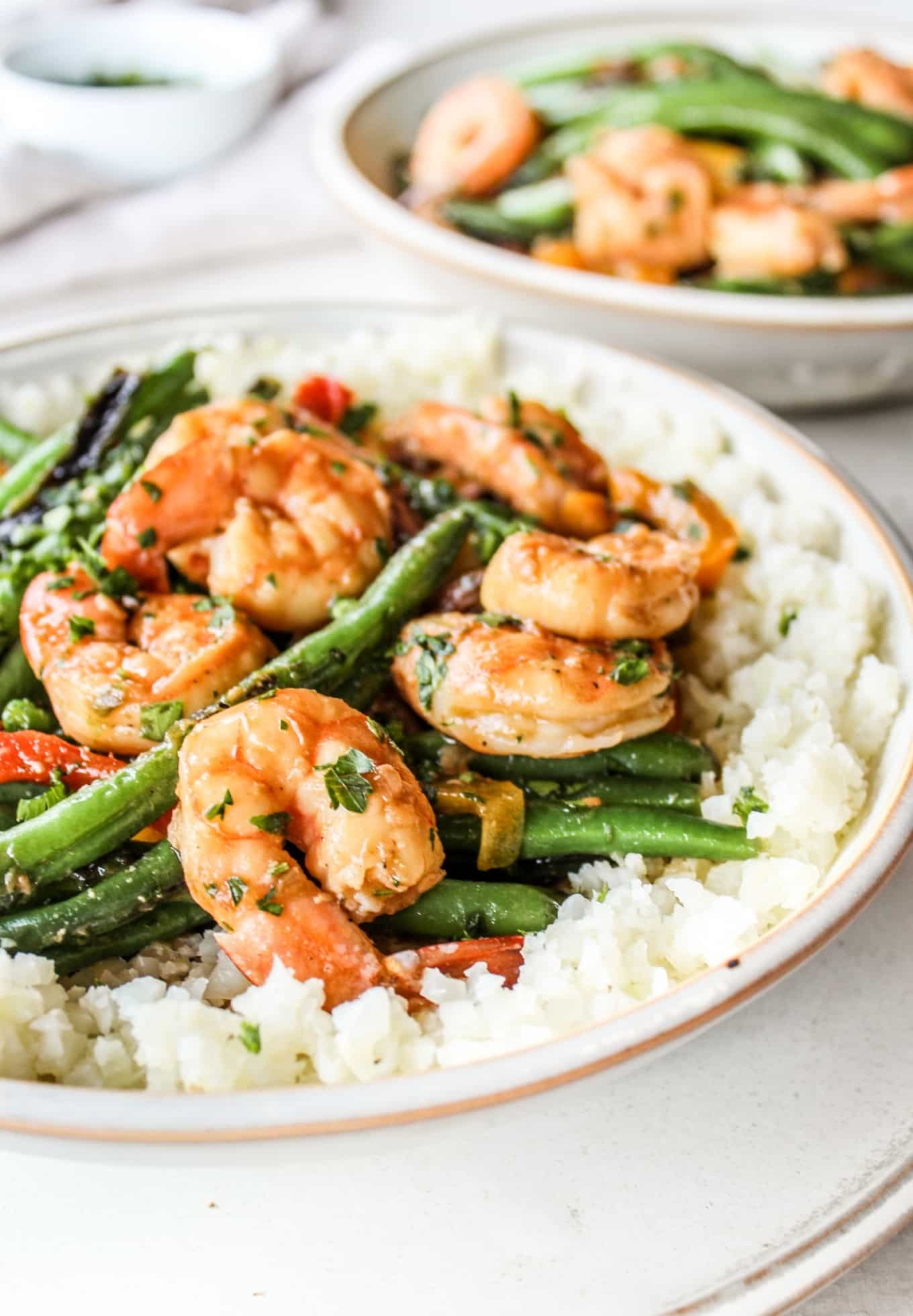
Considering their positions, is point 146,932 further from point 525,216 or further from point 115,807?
point 525,216

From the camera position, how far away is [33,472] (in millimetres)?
3262

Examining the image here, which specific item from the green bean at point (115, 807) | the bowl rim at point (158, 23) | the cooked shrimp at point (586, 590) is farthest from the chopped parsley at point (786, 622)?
the bowl rim at point (158, 23)

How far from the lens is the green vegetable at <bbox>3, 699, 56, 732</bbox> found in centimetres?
262

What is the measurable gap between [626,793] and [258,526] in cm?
93

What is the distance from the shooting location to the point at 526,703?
8.00ft

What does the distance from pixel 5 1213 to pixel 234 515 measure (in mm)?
1417

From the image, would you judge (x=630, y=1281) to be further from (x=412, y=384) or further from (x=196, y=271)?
(x=196, y=271)

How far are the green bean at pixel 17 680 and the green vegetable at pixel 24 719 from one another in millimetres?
91

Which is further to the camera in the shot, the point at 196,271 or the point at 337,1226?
the point at 196,271

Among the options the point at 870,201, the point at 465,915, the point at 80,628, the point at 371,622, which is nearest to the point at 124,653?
the point at 80,628

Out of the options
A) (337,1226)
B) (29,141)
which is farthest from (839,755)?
(29,141)

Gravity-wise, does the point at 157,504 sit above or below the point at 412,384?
above

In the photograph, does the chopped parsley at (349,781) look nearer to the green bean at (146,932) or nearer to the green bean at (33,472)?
the green bean at (146,932)

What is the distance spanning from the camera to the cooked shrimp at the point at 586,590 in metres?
2.59
